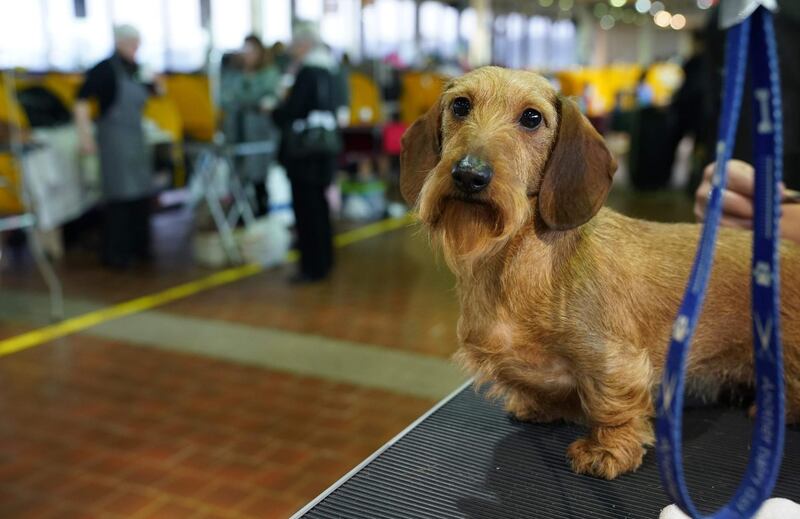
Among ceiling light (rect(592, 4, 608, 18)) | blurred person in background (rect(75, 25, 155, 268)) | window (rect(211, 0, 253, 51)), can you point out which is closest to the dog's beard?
blurred person in background (rect(75, 25, 155, 268))

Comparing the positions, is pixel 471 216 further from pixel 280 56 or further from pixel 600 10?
pixel 600 10

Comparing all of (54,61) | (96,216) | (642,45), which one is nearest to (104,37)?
(54,61)

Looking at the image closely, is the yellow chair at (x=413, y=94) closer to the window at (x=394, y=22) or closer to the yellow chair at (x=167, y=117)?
the yellow chair at (x=167, y=117)

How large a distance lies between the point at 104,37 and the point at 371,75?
14.5 ft

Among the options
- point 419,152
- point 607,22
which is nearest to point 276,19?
point 419,152

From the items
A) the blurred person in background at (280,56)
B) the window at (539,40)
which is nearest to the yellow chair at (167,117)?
the blurred person in background at (280,56)

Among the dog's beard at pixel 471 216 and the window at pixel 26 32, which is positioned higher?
the window at pixel 26 32

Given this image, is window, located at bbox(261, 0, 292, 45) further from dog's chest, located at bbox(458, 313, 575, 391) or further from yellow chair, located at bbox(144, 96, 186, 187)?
dog's chest, located at bbox(458, 313, 575, 391)

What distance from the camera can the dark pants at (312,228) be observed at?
666 centimetres

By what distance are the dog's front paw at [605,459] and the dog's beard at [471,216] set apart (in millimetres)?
458

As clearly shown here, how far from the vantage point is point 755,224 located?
3.34 feet

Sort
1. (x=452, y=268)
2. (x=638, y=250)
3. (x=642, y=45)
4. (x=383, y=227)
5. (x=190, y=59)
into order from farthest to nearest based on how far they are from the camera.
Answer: (x=642, y=45) → (x=190, y=59) → (x=383, y=227) → (x=638, y=250) → (x=452, y=268)

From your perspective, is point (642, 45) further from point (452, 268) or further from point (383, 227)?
point (452, 268)

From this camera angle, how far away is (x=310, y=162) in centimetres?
656
